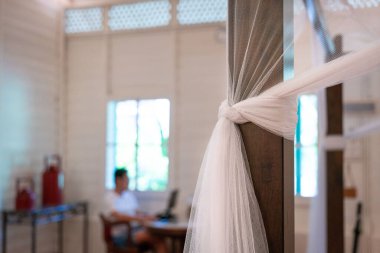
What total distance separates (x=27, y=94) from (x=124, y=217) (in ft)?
5.64

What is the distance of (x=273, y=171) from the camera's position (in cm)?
163

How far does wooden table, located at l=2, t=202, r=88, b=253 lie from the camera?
4465 millimetres

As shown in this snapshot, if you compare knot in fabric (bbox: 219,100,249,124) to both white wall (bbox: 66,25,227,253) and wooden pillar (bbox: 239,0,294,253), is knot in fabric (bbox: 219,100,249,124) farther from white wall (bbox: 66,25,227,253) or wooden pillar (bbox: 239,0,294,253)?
white wall (bbox: 66,25,227,253)

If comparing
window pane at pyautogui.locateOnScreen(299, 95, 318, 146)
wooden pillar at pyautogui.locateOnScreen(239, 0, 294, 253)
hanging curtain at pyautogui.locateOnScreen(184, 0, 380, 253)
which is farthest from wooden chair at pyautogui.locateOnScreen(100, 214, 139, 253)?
wooden pillar at pyautogui.locateOnScreen(239, 0, 294, 253)

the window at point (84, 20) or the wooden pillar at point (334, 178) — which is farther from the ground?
the window at point (84, 20)

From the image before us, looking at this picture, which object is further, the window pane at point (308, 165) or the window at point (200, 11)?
the window at point (200, 11)

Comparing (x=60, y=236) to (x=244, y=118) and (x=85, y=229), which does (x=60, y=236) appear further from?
(x=244, y=118)

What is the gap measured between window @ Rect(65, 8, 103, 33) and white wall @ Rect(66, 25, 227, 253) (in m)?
0.10

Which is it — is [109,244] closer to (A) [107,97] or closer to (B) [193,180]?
(B) [193,180]

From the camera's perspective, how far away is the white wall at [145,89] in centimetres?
489

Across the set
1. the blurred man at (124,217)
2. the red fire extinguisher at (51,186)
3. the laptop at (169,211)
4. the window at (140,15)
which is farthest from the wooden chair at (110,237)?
the window at (140,15)

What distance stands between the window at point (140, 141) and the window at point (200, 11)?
0.91 metres

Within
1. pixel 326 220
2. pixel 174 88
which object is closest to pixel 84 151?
pixel 174 88

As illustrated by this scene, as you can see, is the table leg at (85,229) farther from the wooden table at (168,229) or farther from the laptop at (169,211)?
the wooden table at (168,229)
